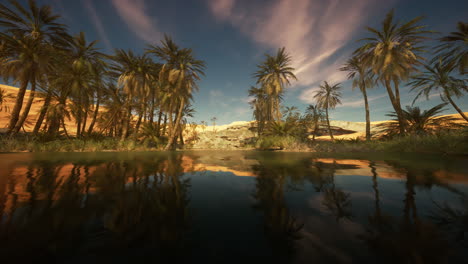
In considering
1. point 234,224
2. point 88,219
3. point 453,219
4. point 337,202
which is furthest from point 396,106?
point 88,219

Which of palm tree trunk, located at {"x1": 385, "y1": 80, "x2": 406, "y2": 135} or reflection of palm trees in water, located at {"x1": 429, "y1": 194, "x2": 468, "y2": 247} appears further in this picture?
palm tree trunk, located at {"x1": 385, "y1": 80, "x2": 406, "y2": 135}

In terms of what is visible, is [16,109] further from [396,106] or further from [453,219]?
[396,106]

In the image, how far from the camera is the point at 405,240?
108 cm

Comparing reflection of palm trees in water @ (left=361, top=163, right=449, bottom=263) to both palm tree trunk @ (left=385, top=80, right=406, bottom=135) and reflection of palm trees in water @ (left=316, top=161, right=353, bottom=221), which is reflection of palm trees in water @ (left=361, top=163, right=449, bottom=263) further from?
palm tree trunk @ (left=385, top=80, right=406, bottom=135)

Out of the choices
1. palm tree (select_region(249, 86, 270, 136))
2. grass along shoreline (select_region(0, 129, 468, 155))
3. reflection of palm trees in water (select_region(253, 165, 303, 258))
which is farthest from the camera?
palm tree (select_region(249, 86, 270, 136))

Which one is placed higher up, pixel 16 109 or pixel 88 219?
pixel 16 109

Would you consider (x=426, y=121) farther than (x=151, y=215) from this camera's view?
Yes

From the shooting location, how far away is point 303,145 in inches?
488

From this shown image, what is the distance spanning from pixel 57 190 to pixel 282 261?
3048 mm

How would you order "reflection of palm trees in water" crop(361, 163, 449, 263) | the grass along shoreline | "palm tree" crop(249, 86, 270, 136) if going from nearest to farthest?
"reflection of palm trees in water" crop(361, 163, 449, 263)
the grass along shoreline
"palm tree" crop(249, 86, 270, 136)

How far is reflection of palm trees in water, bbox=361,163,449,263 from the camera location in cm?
96

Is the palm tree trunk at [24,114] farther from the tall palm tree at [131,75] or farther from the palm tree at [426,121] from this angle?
the palm tree at [426,121]

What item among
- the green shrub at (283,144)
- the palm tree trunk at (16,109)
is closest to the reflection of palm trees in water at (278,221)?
the green shrub at (283,144)

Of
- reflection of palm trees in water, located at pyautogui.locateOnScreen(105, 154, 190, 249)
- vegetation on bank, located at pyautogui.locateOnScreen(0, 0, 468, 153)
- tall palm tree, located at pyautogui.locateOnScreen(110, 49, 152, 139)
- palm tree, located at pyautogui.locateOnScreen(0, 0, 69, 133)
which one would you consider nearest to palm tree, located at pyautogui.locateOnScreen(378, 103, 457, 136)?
vegetation on bank, located at pyautogui.locateOnScreen(0, 0, 468, 153)
